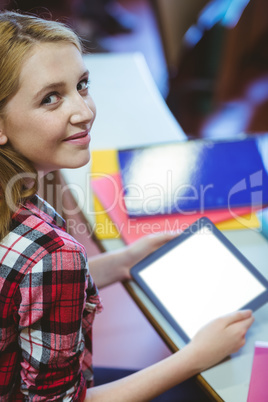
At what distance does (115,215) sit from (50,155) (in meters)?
0.37

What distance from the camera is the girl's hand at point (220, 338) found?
74 cm

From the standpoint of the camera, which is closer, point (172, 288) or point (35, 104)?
point (35, 104)

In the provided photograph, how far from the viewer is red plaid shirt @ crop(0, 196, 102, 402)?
23.8 inches

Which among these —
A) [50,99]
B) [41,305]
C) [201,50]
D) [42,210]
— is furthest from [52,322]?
[201,50]

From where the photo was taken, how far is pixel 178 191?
1037mm

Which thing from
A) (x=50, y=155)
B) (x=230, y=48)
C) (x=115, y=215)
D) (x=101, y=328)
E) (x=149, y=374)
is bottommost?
(x=101, y=328)

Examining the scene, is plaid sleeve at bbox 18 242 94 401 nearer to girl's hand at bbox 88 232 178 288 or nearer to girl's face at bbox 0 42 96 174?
girl's face at bbox 0 42 96 174

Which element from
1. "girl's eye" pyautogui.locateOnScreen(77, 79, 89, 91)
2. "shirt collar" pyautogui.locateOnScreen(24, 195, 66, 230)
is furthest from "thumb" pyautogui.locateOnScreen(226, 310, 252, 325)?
"girl's eye" pyautogui.locateOnScreen(77, 79, 89, 91)

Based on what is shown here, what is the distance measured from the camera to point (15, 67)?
586mm

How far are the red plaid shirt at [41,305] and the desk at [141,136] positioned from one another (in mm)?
219

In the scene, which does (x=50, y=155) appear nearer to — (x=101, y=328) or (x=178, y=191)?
(x=178, y=191)

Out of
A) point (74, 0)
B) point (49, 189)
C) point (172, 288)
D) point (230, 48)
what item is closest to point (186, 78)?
point (230, 48)

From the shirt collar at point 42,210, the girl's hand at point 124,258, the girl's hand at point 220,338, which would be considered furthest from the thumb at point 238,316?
the shirt collar at point 42,210

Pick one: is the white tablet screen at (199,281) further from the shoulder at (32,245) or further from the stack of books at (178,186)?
the shoulder at (32,245)
